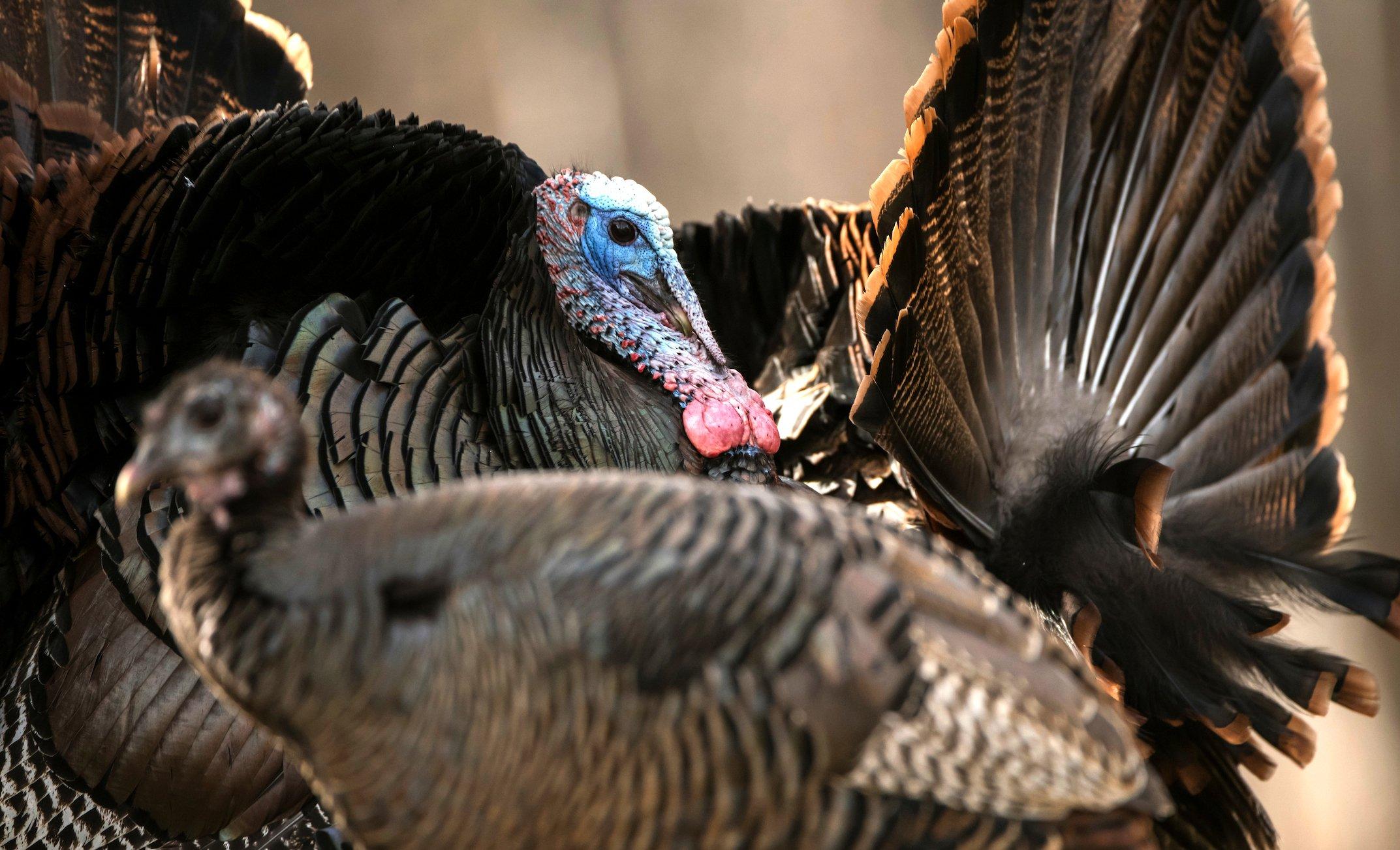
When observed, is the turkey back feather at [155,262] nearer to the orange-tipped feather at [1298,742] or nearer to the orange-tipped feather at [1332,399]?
the orange-tipped feather at [1332,399]

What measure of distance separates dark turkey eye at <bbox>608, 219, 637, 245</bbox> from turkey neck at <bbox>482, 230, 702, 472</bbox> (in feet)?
0.47

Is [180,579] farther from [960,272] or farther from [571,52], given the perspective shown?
[571,52]

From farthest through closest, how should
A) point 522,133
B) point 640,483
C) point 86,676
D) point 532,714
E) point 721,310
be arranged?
point 522,133, point 721,310, point 86,676, point 640,483, point 532,714

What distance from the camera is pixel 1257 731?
5.51ft

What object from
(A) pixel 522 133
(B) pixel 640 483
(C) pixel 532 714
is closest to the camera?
(C) pixel 532 714

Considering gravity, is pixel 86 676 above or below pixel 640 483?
below

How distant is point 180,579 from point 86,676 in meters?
0.81

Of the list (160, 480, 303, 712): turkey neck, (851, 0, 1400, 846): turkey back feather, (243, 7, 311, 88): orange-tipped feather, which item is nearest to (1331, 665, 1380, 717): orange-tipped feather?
(851, 0, 1400, 846): turkey back feather

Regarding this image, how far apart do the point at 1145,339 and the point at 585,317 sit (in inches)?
35.3

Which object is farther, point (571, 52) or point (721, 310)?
point (571, 52)

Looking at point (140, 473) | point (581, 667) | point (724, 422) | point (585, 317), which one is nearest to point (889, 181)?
point (724, 422)

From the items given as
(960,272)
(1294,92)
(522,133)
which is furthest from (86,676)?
(522,133)

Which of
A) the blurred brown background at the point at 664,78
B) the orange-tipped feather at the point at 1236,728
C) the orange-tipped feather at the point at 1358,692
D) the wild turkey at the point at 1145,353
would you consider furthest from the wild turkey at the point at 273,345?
the blurred brown background at the point at 664,78

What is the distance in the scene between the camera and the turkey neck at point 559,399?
171 cm
